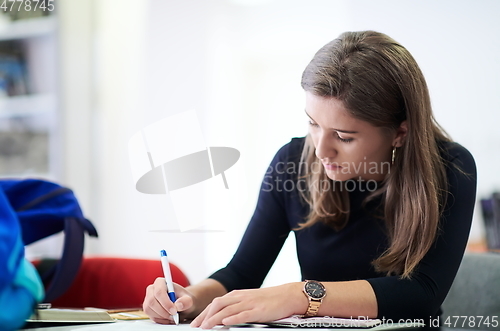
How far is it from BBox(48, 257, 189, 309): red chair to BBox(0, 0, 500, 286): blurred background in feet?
4.20

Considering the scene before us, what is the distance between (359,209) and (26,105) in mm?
2108

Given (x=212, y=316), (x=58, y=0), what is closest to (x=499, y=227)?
(x=212, y=316)

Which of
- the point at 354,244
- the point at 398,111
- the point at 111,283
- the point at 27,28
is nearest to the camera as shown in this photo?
the point at 398,111

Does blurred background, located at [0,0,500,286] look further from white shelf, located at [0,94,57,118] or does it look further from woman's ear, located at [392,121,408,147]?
woman's ear, located at [392,121,408,147]

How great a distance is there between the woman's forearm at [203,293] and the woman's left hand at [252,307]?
18 centimetres

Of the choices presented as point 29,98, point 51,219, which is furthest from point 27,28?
point 51,219

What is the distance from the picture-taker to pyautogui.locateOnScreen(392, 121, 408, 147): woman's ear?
3.62ft

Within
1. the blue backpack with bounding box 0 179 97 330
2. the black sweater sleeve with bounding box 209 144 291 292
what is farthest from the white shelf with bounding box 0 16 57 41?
the black sweater sleeve with bounding box 209 144 291 292

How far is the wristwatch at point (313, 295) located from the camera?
875 mm

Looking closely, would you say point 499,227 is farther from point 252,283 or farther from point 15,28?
point 15,28

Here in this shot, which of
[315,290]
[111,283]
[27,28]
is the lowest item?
[111,283]

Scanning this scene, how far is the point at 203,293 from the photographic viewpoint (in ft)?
3.49

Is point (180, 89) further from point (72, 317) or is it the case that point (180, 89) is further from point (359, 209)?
point (72, 317)

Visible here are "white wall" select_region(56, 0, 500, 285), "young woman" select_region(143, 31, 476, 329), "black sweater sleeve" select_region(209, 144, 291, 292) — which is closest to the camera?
"young woman" select_region(143, 31, 476, 329)
